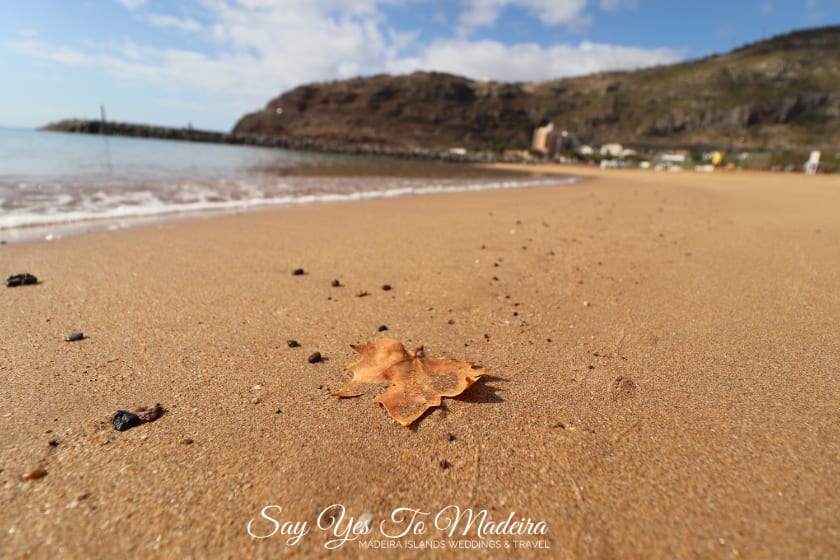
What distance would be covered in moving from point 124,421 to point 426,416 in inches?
40.7

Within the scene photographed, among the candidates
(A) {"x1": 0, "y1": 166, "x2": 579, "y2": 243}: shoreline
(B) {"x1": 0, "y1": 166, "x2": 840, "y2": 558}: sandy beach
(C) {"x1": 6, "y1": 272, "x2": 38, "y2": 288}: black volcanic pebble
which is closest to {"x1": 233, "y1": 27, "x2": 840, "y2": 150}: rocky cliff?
(A) {"x1": 0, "y1": 166, "x2": 579, "y2": 243}: shoreline

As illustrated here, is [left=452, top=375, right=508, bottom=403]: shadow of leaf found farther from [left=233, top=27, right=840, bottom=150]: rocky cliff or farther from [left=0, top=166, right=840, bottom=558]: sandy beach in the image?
[left=233, top=27, right=840, bottom=150]: rocky cliff

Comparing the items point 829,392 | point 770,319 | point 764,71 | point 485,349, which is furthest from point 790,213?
point 764,71

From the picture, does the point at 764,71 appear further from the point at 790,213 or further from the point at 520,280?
the point at 520,280

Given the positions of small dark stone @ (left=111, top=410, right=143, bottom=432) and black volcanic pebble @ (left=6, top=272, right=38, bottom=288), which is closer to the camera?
small dark stone @ (left=111, top=410, right=143, bottom=432)

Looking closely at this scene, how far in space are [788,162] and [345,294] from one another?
3379 centimetres

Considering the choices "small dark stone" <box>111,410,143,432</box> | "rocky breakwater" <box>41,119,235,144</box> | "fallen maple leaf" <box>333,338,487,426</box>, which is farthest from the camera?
"rocky breakwater" <box>41,119,235,144</box>

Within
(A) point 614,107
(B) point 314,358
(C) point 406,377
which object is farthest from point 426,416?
(A) point 614,107

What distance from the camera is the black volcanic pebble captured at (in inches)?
105

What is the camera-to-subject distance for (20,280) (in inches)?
106

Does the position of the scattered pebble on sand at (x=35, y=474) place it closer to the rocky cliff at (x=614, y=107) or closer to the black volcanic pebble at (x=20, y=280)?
the black volcanic pebble at (x=20, y=280)

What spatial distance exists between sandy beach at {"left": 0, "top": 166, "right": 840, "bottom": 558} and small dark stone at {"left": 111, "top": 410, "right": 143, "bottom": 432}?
0.06 metres

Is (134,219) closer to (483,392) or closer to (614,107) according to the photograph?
(483,392)

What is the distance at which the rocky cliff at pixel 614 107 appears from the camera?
65.6m
